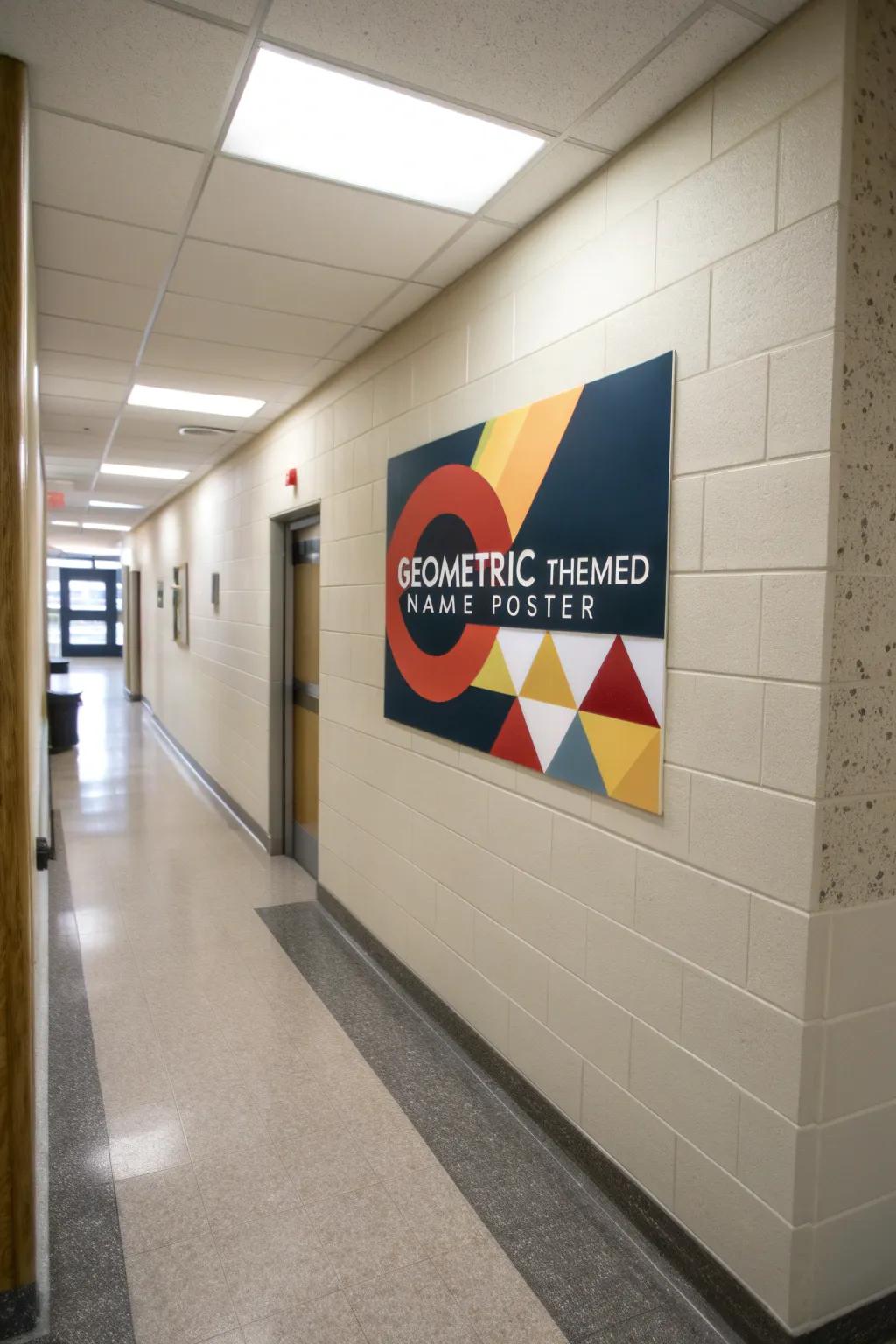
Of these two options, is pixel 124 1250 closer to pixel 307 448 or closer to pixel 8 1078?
pixel 8 1078

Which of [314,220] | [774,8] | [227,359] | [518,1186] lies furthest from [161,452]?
[518,1186]

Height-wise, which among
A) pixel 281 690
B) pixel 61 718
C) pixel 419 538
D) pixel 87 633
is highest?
pixel 419 538

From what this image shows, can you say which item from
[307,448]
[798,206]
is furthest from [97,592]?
[798,206]

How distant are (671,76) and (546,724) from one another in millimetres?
1563

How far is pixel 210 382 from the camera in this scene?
13.9ft

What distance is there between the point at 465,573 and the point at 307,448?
215cm

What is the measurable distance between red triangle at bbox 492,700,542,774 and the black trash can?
288 inches

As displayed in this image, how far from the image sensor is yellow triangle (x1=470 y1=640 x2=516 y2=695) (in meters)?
2.54

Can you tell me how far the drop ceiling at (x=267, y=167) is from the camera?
161cm

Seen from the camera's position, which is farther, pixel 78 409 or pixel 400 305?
pixel 78 409

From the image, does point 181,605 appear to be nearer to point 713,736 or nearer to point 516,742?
point 516,742

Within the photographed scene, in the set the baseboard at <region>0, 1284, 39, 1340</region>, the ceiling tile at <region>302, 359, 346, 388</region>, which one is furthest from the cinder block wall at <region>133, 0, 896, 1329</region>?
the baseboard at <region>0, 1284, 39, 1340</region>

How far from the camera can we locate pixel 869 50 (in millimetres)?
1520

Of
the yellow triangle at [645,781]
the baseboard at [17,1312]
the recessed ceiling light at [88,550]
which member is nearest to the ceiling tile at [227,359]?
the yellow triangle at [645,781]
